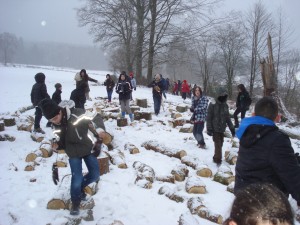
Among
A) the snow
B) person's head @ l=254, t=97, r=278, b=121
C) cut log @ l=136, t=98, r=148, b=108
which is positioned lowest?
the snow

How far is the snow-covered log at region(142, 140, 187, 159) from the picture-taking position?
775cm

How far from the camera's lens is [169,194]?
5.53 m

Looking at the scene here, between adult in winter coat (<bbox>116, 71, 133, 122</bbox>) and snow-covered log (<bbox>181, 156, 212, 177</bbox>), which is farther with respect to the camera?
adult in winter coat (<bbox>116, 71, 133, 122</bbox>)

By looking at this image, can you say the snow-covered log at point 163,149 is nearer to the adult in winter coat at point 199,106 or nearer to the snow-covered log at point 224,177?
the adult in winter coat at point 199,106

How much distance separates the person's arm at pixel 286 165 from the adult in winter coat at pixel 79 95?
7006 mm

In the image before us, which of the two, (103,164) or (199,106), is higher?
(199,106)

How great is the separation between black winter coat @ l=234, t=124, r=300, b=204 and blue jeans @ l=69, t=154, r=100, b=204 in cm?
247

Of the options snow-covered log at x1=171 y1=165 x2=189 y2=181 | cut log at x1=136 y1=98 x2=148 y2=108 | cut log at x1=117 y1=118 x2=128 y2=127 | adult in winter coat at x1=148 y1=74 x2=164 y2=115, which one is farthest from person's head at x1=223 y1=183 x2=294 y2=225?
cut log at x1=136 y1=98 x2=148 y2=108

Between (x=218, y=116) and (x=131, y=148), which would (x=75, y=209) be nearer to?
(x=131, y=148)

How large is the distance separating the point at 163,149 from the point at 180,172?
5.44ft

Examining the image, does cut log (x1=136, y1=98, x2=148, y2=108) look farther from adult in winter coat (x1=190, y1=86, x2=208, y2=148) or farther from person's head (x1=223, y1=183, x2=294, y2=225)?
person's head (x1=223, y1=183, x2=294, y2=225)

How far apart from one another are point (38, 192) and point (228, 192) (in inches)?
140

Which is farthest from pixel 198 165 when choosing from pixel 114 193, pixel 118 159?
pixel 114 193

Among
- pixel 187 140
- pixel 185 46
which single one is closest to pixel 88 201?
pixel 187 140
